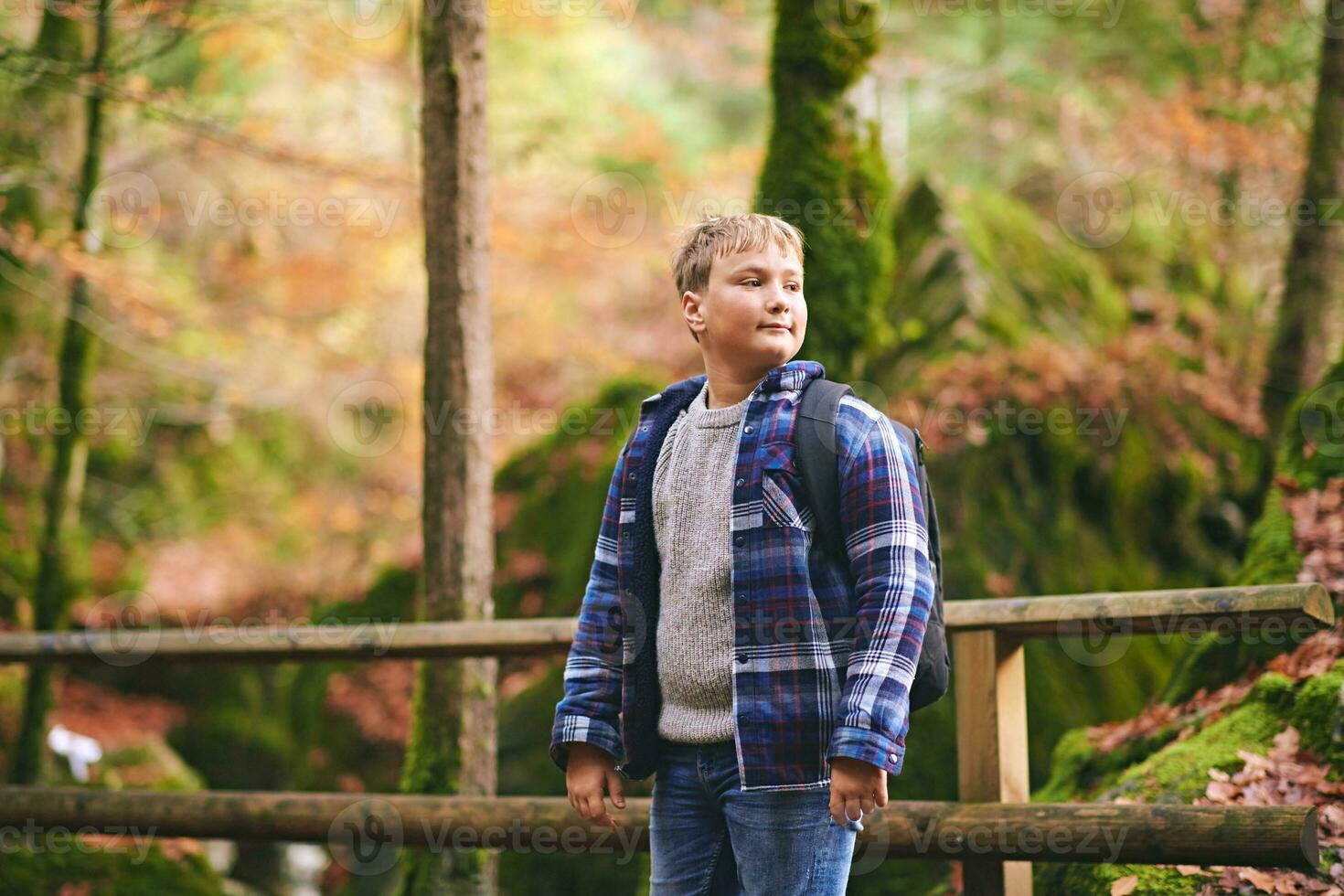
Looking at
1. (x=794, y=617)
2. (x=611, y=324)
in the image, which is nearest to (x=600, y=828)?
(x=794, y=617)

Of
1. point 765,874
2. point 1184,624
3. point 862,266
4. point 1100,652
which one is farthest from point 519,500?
point 765,874

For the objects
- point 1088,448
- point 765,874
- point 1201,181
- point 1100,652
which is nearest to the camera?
point 765,874

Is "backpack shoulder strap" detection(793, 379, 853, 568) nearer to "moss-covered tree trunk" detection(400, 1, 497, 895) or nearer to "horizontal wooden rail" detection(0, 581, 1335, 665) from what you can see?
"horizontal wooden rail" detection(0, 581, 1335, 665)

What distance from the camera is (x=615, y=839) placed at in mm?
3455

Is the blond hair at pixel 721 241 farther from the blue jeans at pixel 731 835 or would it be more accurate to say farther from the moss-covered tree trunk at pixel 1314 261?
the moss-covered tree trunk at pixel 1314 261

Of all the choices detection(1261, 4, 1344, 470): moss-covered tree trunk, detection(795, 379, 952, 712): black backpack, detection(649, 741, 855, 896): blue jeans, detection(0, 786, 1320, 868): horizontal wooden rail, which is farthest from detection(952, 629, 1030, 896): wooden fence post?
detection(1261, 4, 1344, 470): moss-covered tree trunk

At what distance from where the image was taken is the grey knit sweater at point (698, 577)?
2.34m

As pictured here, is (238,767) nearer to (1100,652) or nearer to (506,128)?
(506,128)

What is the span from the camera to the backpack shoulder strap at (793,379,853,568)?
7.67 feet

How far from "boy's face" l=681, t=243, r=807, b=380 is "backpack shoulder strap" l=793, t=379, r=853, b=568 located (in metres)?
0.16

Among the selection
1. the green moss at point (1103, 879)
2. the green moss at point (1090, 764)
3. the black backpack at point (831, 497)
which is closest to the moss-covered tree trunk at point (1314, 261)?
the green moss at point (1090, 764)

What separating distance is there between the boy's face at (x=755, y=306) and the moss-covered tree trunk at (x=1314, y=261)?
219 inches

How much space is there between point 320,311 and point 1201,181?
879 centimetres

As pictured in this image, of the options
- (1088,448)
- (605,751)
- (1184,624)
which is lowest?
(605,751)
